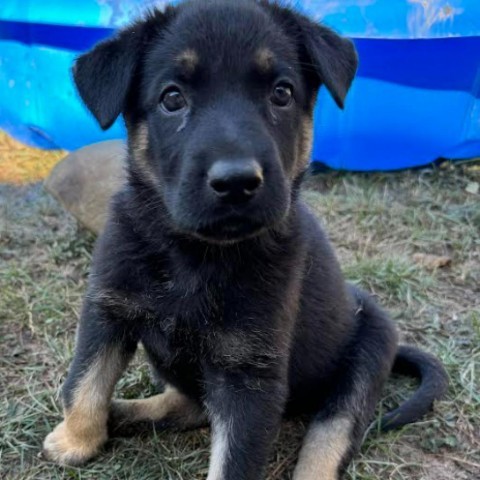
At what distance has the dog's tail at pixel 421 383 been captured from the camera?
3.43 metres

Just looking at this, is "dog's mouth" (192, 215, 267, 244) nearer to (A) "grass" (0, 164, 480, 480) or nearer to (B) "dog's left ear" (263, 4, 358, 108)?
(B) "dog's left ear" (263, 4, 358, 108)

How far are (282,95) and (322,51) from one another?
269 mm

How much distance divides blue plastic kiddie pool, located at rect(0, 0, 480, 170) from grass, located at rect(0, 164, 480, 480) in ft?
1.06

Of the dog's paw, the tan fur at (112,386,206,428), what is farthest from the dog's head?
the dog's paw

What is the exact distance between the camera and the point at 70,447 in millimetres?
3129

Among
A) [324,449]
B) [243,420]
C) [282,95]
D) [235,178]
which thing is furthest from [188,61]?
[324,449]

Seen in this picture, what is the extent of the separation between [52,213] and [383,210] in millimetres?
2759

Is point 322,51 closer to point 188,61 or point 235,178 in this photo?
point 188,61

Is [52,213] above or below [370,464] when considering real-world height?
below

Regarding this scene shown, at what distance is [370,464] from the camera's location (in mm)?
3258

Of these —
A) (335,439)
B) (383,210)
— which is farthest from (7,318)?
(383,210)

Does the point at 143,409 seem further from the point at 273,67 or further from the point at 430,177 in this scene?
the point at 430,177

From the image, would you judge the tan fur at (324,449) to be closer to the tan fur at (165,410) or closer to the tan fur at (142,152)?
the tan fur at (165,410)

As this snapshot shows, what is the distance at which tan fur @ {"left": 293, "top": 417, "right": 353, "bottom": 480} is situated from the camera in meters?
2.99
